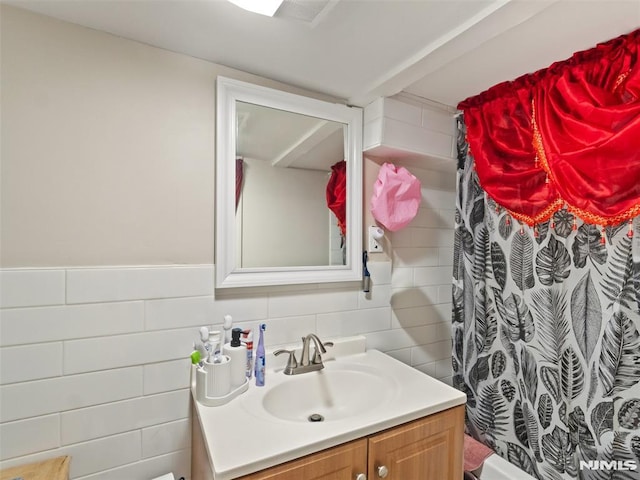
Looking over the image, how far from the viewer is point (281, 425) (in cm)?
93

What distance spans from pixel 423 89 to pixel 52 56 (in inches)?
54.2

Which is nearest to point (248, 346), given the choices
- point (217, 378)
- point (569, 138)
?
point (217, 378)

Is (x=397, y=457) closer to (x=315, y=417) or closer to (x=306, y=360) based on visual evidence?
(x=315, y=417)

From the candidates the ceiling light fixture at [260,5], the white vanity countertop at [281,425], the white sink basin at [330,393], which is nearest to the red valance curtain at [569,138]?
the white vanity countertop at [281,425]

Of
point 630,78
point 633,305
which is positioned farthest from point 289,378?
point 630,78

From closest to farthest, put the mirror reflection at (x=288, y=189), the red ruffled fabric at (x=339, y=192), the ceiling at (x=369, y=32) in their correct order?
the ceiling at (x=369, y=32) → the mirror reflection at (x=288, y=189) → the red ruffled fabric at (x=339, y=192)

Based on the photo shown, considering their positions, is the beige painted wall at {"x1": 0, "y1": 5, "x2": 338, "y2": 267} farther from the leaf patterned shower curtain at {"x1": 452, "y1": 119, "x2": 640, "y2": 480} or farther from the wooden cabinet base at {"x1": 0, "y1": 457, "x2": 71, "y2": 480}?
the leaf patterned shower curtain at {"x1": 452, "y1": 119, "x2": 640, "y2": 480}

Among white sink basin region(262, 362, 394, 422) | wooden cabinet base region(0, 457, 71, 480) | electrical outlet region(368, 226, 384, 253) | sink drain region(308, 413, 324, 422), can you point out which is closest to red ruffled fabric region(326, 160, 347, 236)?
electrical outlet region(368, 226, 384, 253)

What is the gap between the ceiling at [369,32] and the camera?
93 cm

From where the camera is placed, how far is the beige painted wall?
3.12ft

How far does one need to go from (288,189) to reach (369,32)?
0.64 meters

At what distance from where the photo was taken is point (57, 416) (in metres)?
0.99

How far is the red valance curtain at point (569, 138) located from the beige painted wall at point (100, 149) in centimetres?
118

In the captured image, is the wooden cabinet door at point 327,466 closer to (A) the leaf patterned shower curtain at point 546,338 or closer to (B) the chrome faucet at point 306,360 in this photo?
(B) the chrome faucet at point 306,360
